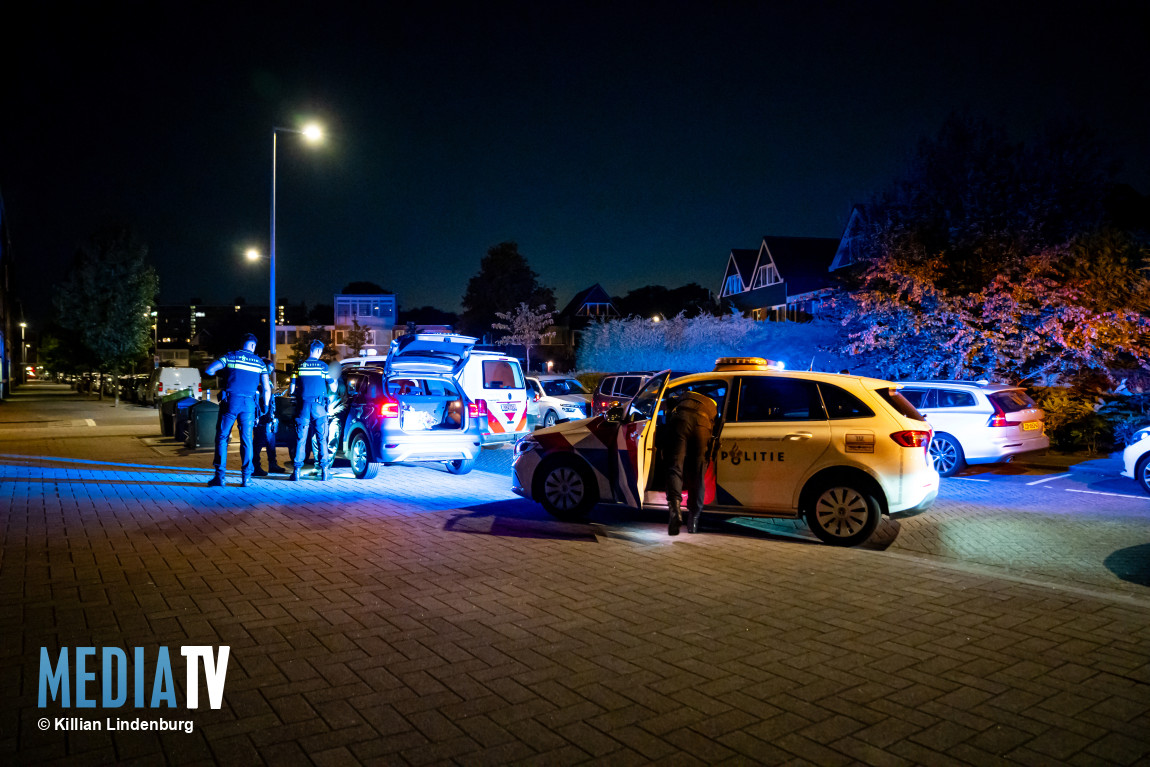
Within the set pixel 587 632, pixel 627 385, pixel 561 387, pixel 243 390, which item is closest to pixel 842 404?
pixel 587 632

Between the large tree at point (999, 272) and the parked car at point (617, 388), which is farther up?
the large tree at point (999, 272)

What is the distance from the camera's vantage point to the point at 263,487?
448 inches

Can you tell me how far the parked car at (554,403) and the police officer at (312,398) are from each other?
8186mm

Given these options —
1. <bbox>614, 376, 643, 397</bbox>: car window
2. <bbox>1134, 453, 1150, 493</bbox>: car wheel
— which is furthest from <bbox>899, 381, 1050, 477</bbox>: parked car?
<bbox>614, 376, 643, 397</bbox>: car window

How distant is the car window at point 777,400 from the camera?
7984 millimetres

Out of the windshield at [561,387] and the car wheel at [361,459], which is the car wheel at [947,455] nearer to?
the car wheel at [361,459]

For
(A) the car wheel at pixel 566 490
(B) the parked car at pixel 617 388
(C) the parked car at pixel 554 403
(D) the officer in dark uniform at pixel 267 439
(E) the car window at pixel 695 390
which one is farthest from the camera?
(C) the parked car at pixel 554 403

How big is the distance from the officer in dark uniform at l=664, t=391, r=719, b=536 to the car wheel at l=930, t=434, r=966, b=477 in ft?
22.8

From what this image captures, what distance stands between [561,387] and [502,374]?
6186 millimetres

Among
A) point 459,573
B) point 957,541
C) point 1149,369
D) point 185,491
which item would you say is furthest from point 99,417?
point 1149,369

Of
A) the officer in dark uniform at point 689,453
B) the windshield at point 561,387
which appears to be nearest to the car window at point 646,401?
the officer in dark uniform at point 689,453

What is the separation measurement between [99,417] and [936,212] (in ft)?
92.5

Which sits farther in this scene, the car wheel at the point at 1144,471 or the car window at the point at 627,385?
the car window at the point at 627,385

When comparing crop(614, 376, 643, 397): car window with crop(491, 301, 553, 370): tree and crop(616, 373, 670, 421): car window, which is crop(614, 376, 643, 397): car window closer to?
crop(616, 373, 670, 421): car window
